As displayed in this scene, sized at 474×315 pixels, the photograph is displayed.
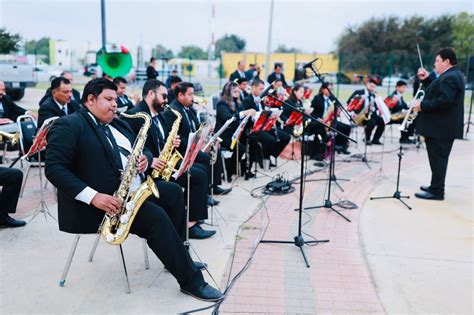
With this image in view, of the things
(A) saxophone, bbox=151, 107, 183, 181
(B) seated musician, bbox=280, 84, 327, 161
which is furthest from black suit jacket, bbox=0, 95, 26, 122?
(B) seated musician, bbox=280, 84, 327, 161

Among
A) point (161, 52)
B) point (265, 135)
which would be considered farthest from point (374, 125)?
point (161, 52)

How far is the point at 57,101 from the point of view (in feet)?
19.4

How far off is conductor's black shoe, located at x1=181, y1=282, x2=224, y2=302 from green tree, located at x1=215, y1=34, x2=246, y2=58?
271ft

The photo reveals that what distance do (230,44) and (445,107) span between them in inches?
3185

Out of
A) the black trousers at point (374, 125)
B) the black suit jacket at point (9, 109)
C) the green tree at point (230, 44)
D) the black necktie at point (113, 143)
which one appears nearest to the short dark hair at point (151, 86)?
the black necktie at point (113, 143)

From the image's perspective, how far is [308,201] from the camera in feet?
21.1

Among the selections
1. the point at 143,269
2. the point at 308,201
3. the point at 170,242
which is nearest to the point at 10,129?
the point at 143,269

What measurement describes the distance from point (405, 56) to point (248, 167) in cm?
3349

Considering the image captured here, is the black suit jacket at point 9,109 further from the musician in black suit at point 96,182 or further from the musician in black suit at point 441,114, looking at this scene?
the musician in black suit at point 441,114

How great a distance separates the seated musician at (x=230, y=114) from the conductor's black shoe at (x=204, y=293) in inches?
143

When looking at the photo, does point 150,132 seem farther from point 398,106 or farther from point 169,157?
point 398,106

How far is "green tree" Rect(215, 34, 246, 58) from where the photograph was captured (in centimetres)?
8331

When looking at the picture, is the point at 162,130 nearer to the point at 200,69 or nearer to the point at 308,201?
the point at 308,201

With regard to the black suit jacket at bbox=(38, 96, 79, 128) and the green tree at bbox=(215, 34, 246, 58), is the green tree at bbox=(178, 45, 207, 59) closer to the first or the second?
the green tree at bbox=(215, 34, 246, 58)
